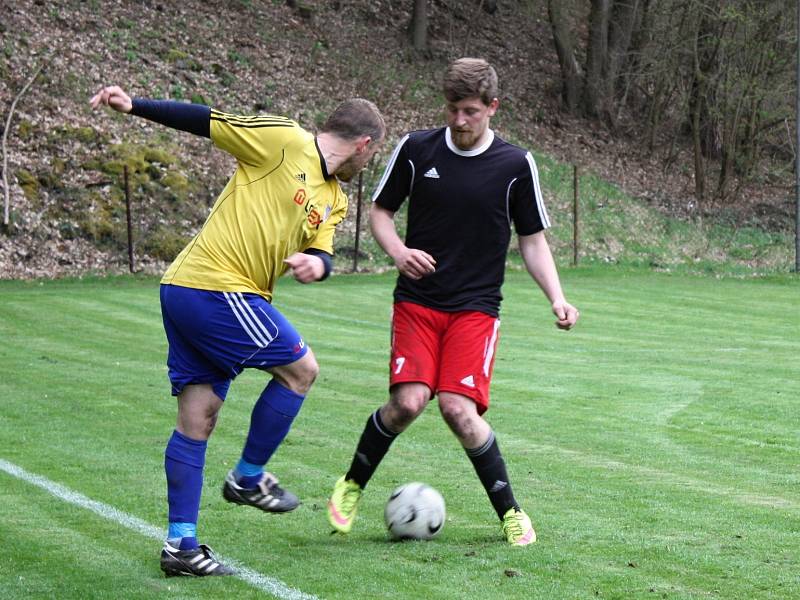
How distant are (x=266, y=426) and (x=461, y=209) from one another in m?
1.38

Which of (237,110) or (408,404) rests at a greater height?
(237,110)

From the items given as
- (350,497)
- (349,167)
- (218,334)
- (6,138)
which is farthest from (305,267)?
(6,138)

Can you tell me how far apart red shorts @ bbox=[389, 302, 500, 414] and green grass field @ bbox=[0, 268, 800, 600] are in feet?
2.55

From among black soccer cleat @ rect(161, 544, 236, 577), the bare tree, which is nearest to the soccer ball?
black soccer cleat @ rect(161, 544, 236, 577)

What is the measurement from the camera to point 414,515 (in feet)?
19.5

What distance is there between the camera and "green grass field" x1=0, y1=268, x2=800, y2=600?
208 inches

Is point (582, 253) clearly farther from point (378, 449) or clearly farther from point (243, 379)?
point (378, 449)

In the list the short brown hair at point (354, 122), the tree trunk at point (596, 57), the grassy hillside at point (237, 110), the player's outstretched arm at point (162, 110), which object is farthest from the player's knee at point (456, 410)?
the tree trunk at point (596, 57)

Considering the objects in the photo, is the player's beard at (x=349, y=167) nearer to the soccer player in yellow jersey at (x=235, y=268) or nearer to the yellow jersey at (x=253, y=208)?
the soccer player in yellow jersey at (x=235, y=268)

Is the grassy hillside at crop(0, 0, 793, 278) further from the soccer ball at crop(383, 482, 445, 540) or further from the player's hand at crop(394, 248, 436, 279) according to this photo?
the player's hand at crop(394, 248, 436, 279)

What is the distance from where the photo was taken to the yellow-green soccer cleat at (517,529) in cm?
584

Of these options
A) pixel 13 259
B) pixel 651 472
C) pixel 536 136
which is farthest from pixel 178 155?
pixel 651 472

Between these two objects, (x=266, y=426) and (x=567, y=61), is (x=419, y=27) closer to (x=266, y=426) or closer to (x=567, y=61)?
(x=567, y=61)

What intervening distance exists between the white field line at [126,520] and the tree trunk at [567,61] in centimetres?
3070
